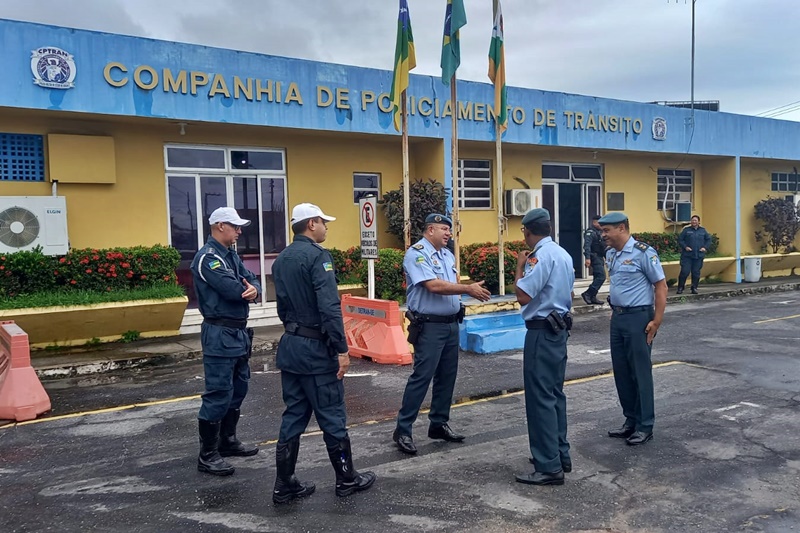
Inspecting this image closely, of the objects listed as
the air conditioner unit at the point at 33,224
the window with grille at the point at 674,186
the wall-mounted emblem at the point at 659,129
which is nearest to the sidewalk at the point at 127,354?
the air conditioner unit at the point at 33,224

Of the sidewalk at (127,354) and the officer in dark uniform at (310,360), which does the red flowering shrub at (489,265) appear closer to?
the sidewalk at (127,354)

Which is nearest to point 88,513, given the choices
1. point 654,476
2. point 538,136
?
point 654,476

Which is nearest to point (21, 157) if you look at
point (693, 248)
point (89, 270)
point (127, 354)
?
point (89, 270)

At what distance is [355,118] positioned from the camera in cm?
1237

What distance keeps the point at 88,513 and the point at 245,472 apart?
1.08 meters

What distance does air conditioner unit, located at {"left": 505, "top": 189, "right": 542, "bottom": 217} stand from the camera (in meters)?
15.4

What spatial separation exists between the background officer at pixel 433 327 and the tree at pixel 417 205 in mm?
7556

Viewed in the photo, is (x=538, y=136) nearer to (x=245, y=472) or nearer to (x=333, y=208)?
(x=333, y=208)

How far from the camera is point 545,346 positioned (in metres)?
4.55

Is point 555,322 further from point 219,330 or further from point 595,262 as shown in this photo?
point 595,262

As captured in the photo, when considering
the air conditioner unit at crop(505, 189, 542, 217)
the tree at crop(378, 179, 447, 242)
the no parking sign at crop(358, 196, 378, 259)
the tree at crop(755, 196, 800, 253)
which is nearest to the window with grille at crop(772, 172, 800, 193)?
the tree at crop(755, 196, 800, 253)

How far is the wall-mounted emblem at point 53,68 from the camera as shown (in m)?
9.46

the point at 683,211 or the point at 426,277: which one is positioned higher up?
the point at 683,211

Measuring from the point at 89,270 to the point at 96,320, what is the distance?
83cm
